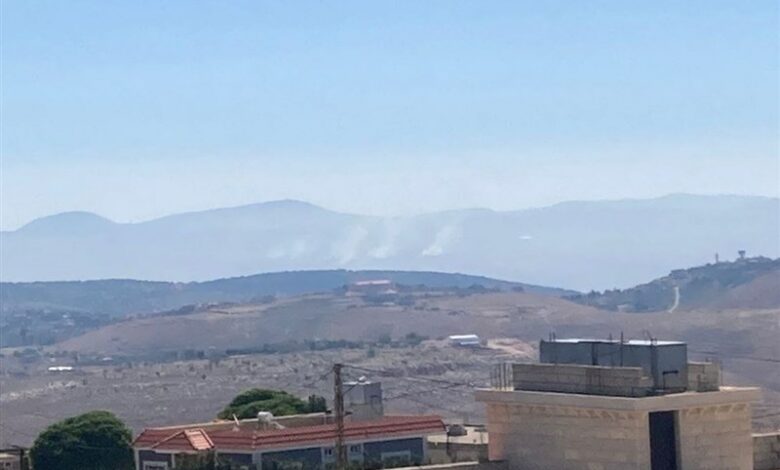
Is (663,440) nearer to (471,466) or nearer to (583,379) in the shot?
(583,379)

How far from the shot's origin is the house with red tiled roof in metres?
44.8

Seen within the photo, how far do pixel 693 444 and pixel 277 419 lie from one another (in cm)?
1908

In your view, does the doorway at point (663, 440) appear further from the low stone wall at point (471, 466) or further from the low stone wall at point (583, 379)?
the low stone wall at point (471, 466)

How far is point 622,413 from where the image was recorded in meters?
33.8

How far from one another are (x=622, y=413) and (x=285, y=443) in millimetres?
13245

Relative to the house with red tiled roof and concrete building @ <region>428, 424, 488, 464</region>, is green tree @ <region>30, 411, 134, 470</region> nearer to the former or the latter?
the house with red tiled roof

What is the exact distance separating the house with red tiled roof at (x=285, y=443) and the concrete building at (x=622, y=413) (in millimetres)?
5274

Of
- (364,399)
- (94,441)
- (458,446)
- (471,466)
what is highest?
(364,399)

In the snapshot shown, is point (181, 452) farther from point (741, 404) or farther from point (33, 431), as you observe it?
point (33, 431)

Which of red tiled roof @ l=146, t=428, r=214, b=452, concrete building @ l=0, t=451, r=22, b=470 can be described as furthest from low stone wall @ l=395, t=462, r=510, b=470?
concrete building @ l=0, t=451, r=22, b=470

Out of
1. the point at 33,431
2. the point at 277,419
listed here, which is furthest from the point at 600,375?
the point at 33,431

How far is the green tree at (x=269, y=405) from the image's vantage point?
2335 inches

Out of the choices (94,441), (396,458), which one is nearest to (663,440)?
(396,458)

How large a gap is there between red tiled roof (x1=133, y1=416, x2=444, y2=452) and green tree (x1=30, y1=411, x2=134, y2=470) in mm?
8145
